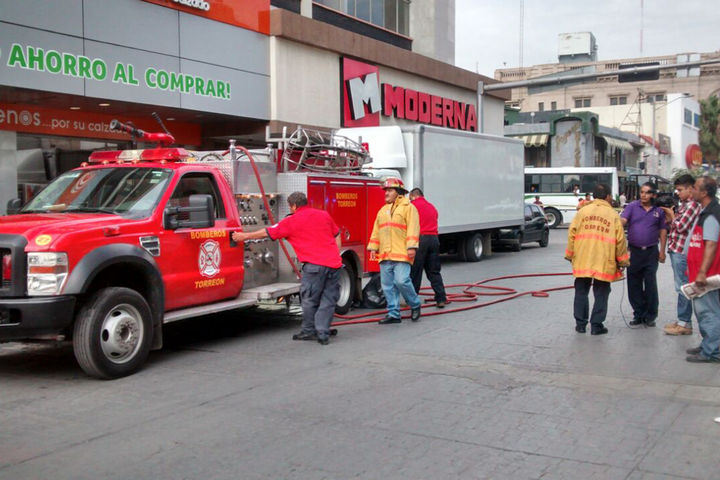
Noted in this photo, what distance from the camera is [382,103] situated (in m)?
25.3

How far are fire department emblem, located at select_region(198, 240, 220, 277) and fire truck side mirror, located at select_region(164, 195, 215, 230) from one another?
32 cm

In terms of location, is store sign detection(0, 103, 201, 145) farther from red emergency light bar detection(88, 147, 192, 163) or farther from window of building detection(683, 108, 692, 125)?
window of building detection(683, 108, 692, 125)

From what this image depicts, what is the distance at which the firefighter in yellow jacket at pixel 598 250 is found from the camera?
9.31 metres

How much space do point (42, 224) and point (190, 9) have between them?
11.9 meters

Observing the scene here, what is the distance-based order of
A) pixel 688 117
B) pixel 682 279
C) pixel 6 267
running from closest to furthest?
1. pixel 6 267
2. pixel 682 279
3. pixel 688 117

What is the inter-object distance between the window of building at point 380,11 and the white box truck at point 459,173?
7.53m

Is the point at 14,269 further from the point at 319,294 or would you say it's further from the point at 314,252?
the point at 319,294

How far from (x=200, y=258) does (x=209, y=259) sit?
15 cm

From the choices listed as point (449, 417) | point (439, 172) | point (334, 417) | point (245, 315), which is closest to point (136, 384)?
point (334, 417)

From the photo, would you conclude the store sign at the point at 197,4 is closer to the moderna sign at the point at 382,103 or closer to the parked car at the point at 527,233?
the moderna sign at the point at 382,103

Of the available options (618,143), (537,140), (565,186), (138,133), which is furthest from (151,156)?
(618,143)

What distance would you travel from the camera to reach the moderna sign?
76.8 feet

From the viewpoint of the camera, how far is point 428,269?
11711 mm

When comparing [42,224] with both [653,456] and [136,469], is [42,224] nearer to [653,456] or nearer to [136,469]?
[136,469]
